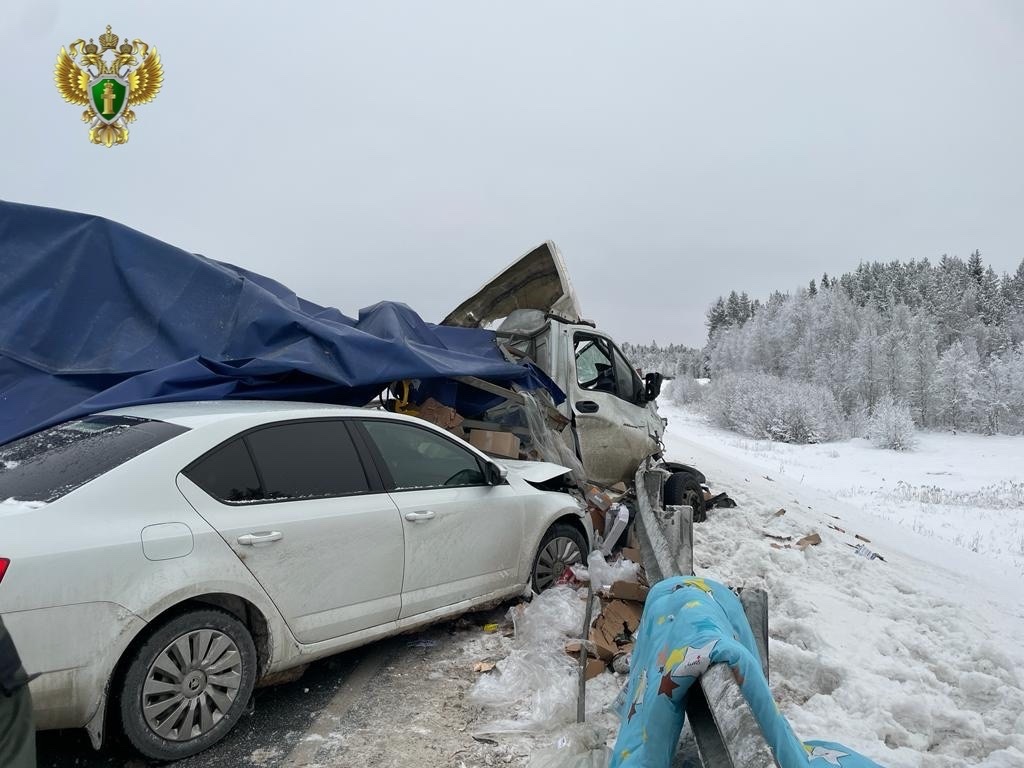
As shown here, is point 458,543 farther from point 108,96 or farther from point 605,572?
point 108,96

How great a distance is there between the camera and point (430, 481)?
4.27 m

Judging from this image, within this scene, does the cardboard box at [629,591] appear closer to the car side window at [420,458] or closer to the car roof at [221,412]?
the car side window at [420,458]

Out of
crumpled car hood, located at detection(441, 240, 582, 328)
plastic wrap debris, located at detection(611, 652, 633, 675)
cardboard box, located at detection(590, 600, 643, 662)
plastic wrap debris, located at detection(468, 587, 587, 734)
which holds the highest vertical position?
crumpled car hood, located at detection(441, 240, 582, 328)

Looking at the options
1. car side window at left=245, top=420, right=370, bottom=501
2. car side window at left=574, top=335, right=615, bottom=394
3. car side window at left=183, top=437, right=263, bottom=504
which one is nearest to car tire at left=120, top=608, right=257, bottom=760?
car side window at left=183, top=437, right=263, bottom=504

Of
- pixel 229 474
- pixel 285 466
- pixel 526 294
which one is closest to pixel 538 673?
pixel 285 466

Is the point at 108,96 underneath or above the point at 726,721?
above

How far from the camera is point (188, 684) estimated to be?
293cm

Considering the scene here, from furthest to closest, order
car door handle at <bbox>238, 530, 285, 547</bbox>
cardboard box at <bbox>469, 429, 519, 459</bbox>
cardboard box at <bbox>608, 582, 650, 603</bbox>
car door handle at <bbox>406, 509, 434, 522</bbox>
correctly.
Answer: cardboard box at <bbox>469, 429, 519, 459</bbox> < cardboard box at <bbox>608, 582, 650, 603</bbox> < car door handle at <bbox>406, 509, 434, 522</bbox> < car door handle at <bbox>238, 530, 285, 547</bbox>

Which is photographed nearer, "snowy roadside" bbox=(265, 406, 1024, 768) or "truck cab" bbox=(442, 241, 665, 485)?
"snowy roadside" bbox=(265, 406, 1024, 768)

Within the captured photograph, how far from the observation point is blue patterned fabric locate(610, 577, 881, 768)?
1.70 metres

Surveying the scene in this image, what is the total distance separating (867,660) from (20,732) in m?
4.37

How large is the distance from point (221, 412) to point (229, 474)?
1.54 ft

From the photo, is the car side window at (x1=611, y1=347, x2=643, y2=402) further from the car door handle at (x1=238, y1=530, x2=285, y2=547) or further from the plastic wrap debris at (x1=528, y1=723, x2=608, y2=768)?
the car door handle at (x1=238, y1=530, x2=285, y2=547)

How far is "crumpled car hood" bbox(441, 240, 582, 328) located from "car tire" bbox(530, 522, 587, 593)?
10.2ft
